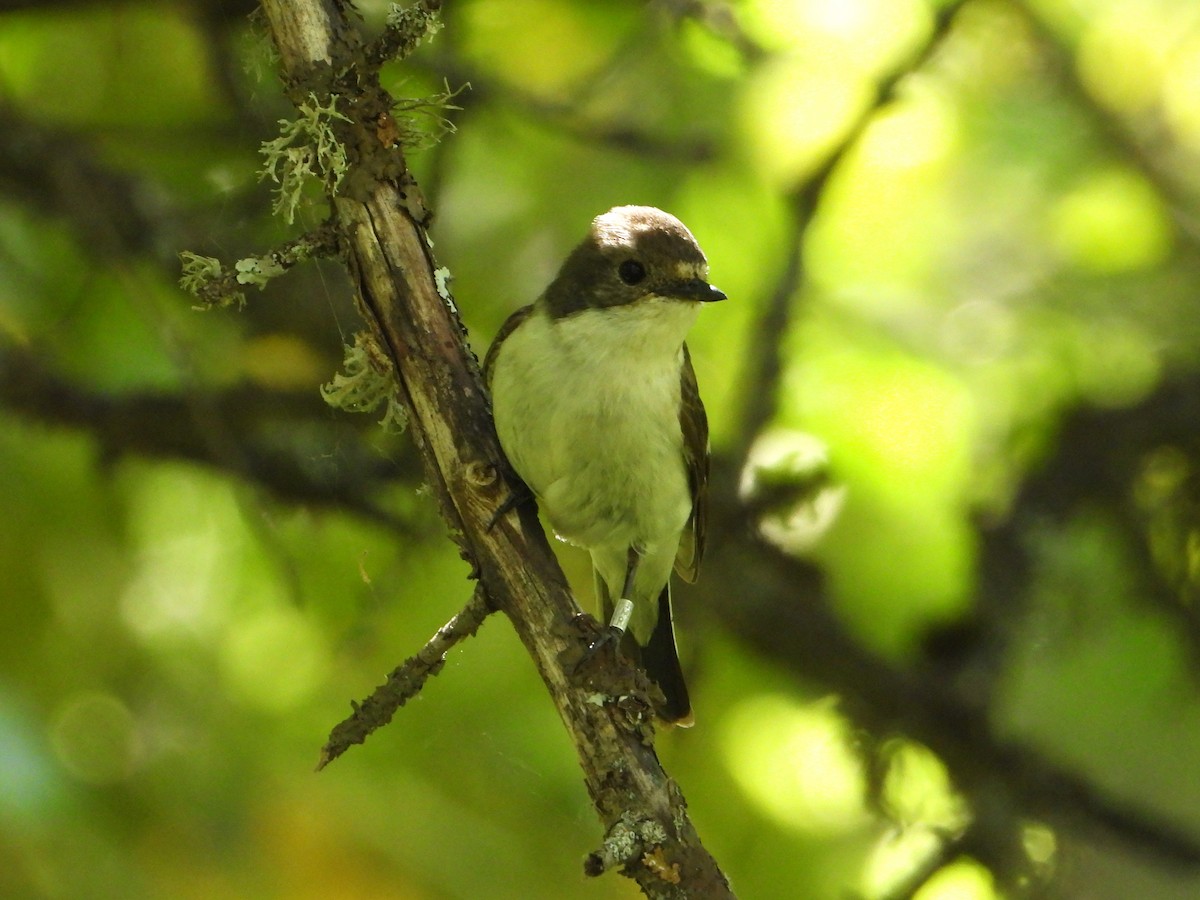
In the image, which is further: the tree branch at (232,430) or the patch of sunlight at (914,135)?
the patch of sunlight at (914,135)

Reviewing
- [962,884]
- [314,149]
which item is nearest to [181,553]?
[314,149]

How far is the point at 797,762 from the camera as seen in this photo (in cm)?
354

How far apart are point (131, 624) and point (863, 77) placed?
248cm

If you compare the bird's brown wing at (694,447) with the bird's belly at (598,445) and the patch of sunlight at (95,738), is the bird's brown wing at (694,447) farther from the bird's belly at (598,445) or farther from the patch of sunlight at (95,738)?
→ the patch of sunlight at (95,738)

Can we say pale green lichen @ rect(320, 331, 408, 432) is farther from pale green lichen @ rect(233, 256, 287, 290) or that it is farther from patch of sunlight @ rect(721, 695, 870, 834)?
patch of sunlight @ rect(721, 695, 870, 834)

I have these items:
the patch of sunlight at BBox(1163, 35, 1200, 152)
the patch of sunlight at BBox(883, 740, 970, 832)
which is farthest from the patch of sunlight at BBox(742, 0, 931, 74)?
the patch of sunlight at BBox(883, 740, 970, 832)

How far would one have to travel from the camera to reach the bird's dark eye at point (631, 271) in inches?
122

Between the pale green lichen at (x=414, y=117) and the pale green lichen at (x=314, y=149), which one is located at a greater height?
the pale green lichen at (x=414, y=117)

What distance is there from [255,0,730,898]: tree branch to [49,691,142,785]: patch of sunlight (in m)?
1.12

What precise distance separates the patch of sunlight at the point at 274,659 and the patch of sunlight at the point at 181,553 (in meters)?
0.08

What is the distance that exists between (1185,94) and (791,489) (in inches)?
65.4

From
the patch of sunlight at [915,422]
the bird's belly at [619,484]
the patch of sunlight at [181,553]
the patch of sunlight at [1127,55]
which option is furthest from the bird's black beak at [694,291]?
the patch of sunlight at [1127,55]

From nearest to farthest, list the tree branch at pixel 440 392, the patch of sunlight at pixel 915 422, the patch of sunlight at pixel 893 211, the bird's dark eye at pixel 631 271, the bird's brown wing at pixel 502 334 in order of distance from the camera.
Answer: the tree branch at pixel 440 392, the bird's dark eye at pixel 631 271, the bird's brown wing at pixel 502 334, the patch of sunlight at pixel 915 422, the patch of sunlight at pixel 893 211

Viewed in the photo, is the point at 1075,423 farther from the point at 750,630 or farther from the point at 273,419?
the point at 273,419
